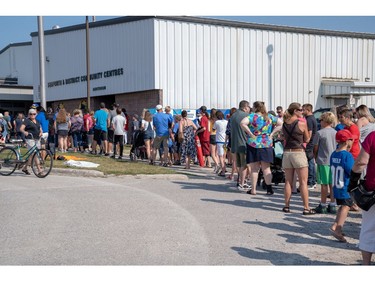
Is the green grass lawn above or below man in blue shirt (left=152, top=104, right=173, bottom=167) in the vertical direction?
below

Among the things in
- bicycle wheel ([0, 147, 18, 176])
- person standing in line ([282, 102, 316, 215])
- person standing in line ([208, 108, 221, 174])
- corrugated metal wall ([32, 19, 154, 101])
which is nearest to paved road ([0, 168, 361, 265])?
person standing in line ([282, 102, 316, 215])

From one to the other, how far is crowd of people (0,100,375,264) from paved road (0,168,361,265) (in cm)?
61

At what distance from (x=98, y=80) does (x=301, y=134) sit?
2304 centimetres

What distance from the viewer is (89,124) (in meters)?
19.9

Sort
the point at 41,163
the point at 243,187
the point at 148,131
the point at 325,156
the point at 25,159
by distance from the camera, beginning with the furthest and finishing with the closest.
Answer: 1. the point at 148,131
2. the point at 25,159
3. the point at 41,163
4. the point at 243,187
5. the point at 325,156

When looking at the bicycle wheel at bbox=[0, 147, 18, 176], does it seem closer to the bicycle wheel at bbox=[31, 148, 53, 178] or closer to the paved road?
the bicycle wheel at bbox=[31, 148, 53, 178]

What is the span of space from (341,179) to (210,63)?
68.1 ft

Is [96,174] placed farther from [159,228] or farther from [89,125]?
[159,228]

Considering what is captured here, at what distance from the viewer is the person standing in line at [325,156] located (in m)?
8.91

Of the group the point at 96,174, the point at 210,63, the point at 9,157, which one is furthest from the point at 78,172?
the point at 210,63

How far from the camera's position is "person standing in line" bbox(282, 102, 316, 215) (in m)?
8.80

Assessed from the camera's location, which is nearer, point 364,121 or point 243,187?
point 364,121

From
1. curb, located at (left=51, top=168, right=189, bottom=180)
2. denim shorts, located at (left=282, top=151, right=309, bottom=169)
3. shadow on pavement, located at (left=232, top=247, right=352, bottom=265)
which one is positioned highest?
denim shorts, located at (left=282, top=151, right=309, bottom=169)

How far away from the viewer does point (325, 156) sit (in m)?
9.20
